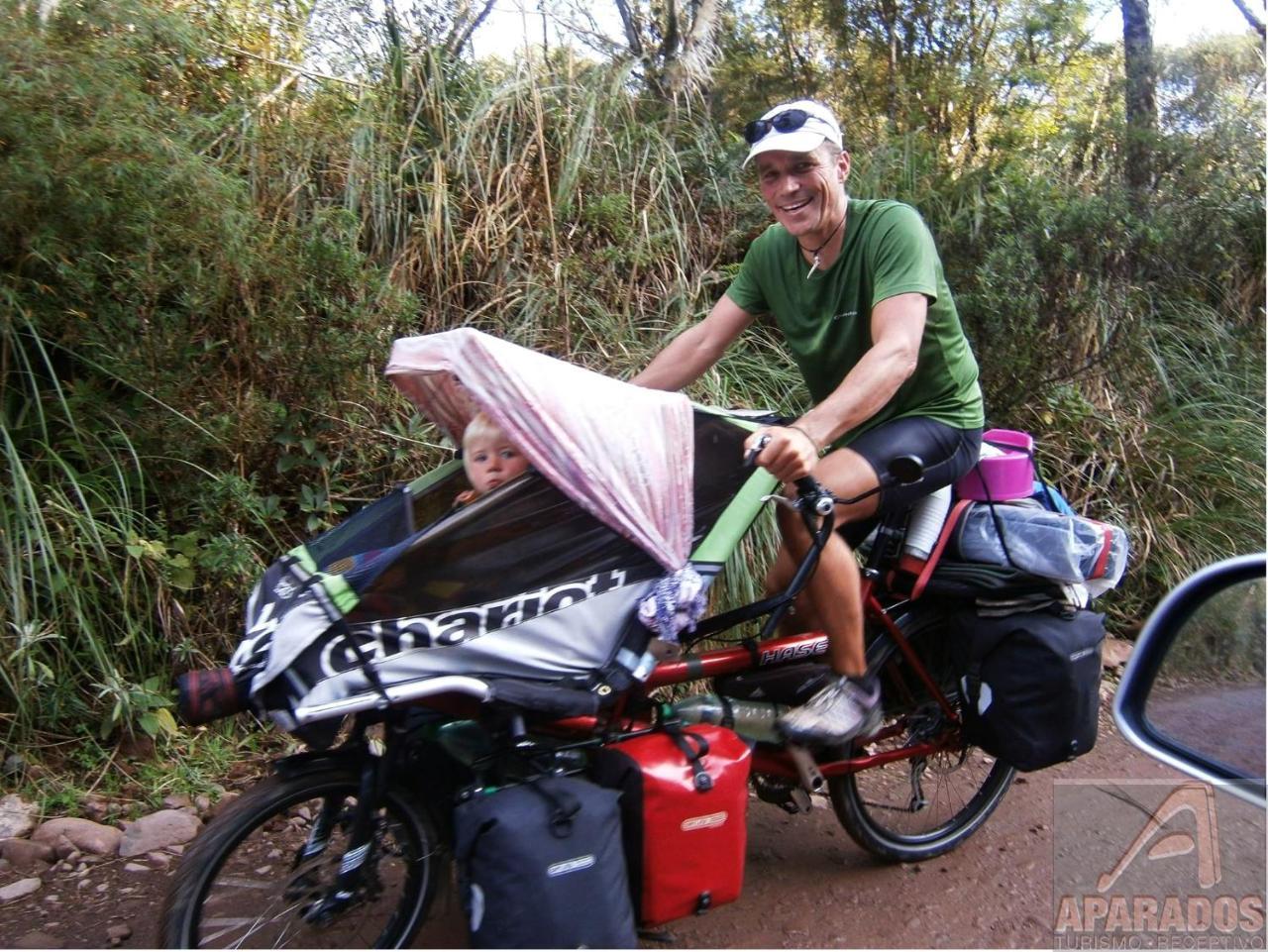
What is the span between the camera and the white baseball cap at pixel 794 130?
134 inches

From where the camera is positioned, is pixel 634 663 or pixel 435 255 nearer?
pixel 634 663

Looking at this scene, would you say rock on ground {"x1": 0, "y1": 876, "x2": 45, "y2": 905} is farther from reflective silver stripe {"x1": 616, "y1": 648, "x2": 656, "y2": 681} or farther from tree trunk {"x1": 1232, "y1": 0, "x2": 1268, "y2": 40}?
tree trunk {"x1": 1232, "y1": 0, "x2": 1268, "y2": 40}

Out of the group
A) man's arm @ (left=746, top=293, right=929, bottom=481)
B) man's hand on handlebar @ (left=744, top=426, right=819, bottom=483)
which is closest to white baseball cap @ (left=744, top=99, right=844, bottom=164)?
man's arm @ (left=746, top=293, right=929, bottom=481)

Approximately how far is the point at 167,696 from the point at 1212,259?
716 cm

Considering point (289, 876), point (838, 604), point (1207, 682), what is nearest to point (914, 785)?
point (838, 604)

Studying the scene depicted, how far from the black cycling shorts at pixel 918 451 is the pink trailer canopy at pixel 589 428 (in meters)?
0.74

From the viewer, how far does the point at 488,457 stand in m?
2.96

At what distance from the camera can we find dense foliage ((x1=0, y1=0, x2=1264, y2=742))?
421 cm

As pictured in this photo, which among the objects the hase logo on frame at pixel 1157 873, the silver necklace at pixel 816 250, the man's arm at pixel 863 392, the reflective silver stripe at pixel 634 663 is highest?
the silver necklace at pixel 816 250

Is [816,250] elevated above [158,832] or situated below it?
above

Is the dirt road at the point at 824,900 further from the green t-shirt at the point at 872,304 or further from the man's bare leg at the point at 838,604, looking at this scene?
the green t-shirt at the point at 872,304

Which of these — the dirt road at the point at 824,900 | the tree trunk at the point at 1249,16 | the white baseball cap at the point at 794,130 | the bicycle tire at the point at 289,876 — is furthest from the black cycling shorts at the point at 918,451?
the tree trunk at the point at 1249,16

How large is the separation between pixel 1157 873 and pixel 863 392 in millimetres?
2069

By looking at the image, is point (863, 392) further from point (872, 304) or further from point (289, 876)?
point (289, 876)
